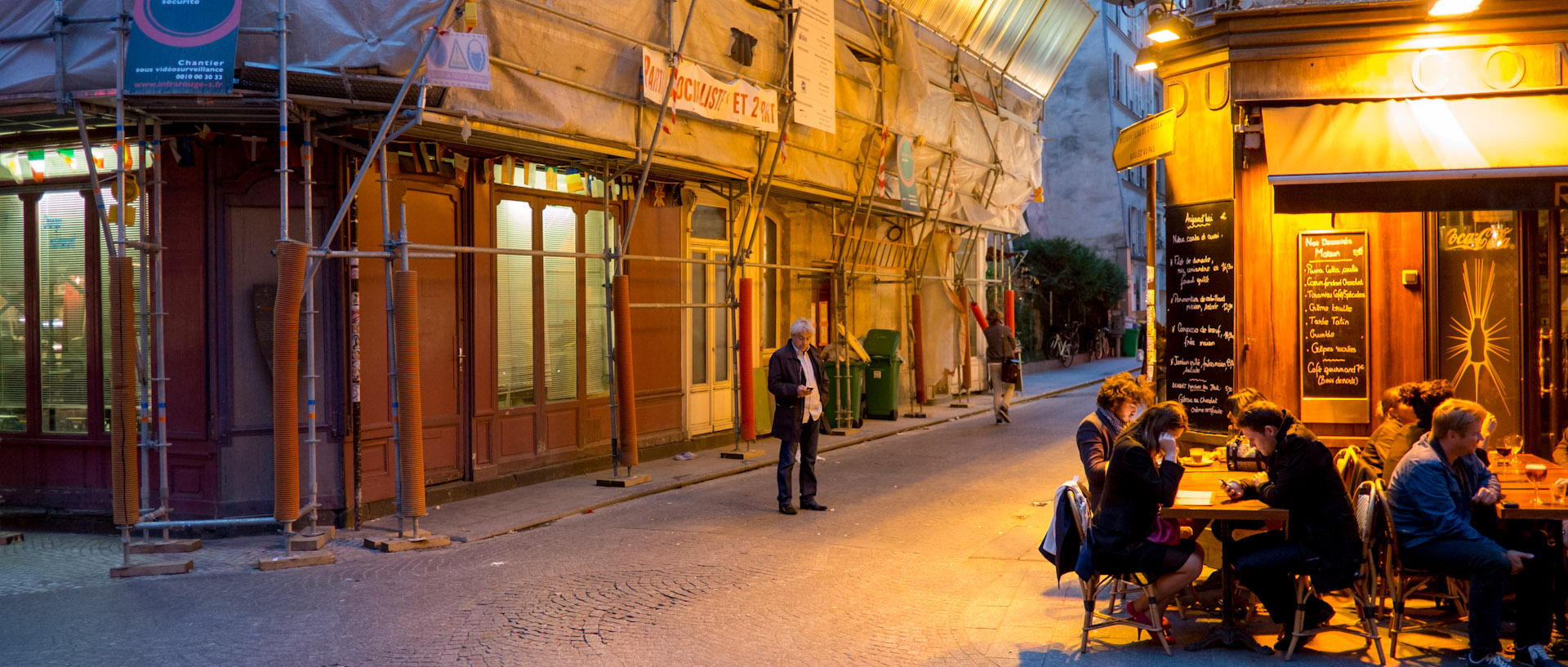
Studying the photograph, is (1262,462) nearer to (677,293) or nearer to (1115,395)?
(1115,395)

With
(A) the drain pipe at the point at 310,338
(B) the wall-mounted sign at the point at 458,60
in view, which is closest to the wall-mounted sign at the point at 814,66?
(B) the wall-mounted sign at the point at 458,60

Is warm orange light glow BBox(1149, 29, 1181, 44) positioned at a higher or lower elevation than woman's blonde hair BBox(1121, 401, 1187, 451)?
higher

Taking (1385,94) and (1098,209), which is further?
(1098,209)

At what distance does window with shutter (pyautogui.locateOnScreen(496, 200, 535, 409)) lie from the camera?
468 inches

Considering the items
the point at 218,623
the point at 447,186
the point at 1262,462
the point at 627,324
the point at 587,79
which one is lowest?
the point at 218,623

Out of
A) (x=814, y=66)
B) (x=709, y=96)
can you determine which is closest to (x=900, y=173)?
(x=814, y=66)

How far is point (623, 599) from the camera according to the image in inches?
293

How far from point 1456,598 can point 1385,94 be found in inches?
153

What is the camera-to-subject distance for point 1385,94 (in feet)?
28.2

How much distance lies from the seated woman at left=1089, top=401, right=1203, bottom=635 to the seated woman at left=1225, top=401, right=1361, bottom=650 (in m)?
0.34

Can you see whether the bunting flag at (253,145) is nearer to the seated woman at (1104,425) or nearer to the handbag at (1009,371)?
the seated woman at (1104,425)

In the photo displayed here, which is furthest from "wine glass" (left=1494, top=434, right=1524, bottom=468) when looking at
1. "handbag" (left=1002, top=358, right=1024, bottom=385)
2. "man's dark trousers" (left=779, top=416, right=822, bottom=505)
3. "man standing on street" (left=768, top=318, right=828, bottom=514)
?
"handbag" (left=1002, top=358, right=1024, bottom=385)

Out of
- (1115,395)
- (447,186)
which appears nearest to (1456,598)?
(1115,395)

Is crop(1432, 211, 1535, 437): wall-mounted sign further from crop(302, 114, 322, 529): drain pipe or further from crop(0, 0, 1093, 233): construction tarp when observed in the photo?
crop(302, 114, 322, 529): drain pipe
